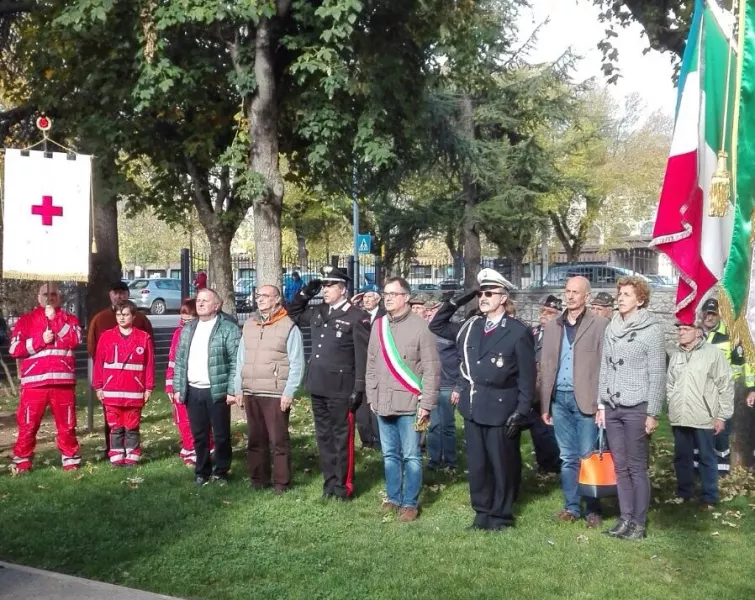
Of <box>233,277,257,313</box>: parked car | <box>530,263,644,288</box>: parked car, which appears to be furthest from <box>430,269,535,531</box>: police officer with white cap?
<box>233,277,257,313</box>: parked car

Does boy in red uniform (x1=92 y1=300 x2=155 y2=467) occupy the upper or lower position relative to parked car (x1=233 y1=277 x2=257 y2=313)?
lower

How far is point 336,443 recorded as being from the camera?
8562 millimetres

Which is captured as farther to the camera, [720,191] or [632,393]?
[632,393]

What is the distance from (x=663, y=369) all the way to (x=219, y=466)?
4.40 m

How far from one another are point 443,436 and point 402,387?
7.81 ft

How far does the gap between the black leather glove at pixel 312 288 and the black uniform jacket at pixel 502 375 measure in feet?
6.01

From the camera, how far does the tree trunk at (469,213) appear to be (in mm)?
28547

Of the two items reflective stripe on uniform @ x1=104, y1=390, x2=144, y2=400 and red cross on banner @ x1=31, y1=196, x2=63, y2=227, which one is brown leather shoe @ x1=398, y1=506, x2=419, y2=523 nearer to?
reflective stripe on uniform @ x1=104, y1=390, x2=144, y2=400

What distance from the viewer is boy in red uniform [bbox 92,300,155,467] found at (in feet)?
32.6

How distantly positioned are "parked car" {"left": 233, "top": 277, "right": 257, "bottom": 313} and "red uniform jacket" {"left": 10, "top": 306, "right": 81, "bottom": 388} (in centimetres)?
1450

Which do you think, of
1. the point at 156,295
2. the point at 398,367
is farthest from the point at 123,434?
the point at 156,295

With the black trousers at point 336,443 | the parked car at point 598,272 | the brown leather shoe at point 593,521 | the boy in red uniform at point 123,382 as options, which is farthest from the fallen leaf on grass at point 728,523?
the parked car at point 598,272

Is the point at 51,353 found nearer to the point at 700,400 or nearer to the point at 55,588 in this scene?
the point at 55,588

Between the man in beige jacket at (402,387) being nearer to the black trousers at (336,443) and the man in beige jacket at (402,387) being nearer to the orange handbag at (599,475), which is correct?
the black trousers at (336,443)
